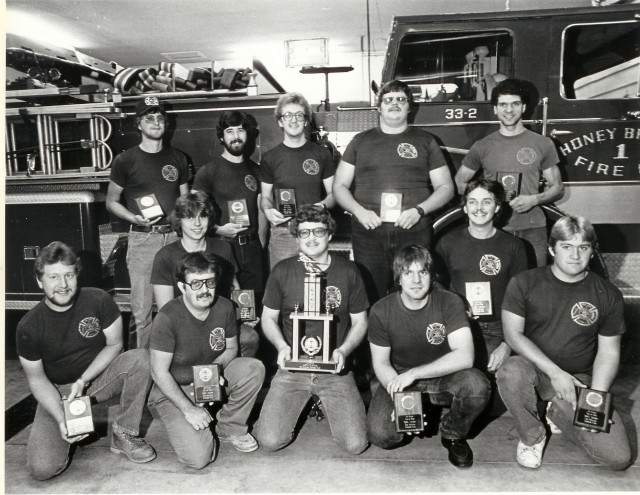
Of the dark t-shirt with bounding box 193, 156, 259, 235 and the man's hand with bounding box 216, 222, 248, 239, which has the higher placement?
the dark t-shirt with bounding box 193, 156, 259, 235

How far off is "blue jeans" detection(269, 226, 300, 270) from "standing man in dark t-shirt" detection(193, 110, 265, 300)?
16cm

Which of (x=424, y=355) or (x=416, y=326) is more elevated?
(x=416, y=326)

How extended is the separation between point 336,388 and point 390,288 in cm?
83

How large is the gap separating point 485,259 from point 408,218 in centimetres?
55

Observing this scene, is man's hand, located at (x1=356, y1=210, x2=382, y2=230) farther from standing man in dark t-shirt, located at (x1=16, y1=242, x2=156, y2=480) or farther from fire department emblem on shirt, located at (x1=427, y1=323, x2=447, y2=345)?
→ standing man in dark t-shirt, located at (x1=16, y1=242, x2=156, y2=480)

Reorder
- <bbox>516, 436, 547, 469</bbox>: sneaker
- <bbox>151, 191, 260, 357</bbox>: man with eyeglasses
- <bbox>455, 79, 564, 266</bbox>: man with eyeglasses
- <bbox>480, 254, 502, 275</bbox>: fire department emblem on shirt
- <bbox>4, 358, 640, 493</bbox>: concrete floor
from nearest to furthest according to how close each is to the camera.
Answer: <bbox>4, 358, 640, 493</bbox>: concrete floor
<bbox>516, 436, 547, 469</bbox>: sneaker
<bbox>480, 254, 502, 275</bbox>: fire department emblem on shirt
<bbox>151, 191, 260, 357</bbox>: man with eyeglasses
<bbox>455, 79, 564, 266</bbox>: man with eyeglasses

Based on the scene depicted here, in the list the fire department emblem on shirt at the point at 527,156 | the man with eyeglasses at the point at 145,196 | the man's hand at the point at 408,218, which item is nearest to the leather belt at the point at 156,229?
the man with eyeglasses at the point at 145,196

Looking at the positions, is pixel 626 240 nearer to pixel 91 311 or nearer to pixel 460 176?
pixel 460 176

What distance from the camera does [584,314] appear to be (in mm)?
3031

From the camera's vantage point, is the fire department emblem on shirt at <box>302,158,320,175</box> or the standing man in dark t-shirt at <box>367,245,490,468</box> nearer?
the standing man in dark t-shirt at <box>367,245,490,468</box>

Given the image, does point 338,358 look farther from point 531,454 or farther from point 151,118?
point 151,118

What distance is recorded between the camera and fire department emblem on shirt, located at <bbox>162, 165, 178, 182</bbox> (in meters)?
4.16

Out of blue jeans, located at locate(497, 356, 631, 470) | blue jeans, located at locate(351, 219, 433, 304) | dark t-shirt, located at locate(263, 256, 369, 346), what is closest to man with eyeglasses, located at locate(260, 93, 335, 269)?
blue jeans, located at locate(351, 219, 433, 304)

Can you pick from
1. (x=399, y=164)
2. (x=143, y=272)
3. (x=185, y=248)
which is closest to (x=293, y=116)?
(x=399, y=164)
